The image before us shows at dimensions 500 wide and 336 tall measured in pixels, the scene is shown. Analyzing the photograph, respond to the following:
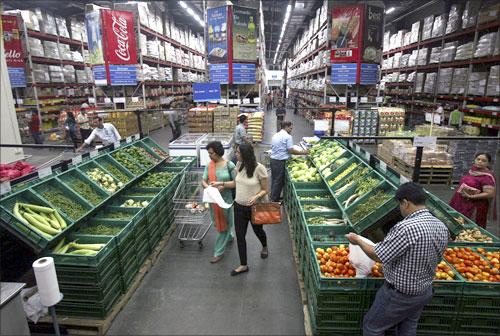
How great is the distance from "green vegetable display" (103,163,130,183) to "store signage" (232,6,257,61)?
7.75m

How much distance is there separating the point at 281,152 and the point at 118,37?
10230 mm

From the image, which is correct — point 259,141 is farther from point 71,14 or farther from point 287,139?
point 71,14

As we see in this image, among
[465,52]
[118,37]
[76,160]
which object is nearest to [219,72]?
[118,37]

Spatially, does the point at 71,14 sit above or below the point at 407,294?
above

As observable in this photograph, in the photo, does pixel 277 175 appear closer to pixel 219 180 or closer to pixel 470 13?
pixel 219 180

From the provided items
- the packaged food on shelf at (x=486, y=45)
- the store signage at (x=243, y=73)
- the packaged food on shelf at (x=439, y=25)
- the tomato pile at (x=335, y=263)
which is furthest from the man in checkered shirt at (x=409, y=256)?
the packaged food on shelf at (x=439, y=25)

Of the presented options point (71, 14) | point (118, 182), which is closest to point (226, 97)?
point (118, 182)

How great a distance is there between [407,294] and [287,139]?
4141mm

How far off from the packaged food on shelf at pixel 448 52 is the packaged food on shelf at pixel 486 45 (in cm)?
171

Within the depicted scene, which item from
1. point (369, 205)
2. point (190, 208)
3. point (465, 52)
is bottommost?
point (190, 208)

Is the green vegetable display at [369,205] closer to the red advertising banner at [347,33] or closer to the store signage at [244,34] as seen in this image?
the store signage at [244,34]

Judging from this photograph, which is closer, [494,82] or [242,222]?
[242,222]

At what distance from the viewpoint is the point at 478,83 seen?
1088 centimetres

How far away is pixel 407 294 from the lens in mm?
2498
